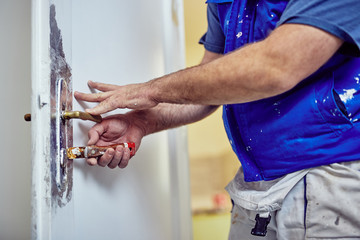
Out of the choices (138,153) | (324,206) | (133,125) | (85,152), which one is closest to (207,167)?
(138,153)

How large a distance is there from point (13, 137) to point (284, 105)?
22.1 inches

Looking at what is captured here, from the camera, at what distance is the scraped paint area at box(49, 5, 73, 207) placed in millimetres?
543

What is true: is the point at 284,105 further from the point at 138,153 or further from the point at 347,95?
the point at 138,153

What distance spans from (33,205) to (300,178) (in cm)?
54

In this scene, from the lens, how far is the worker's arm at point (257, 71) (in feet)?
1.96

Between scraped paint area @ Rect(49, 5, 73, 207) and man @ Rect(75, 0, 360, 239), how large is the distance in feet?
0.27

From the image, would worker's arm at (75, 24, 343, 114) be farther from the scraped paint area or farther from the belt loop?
the belt loop

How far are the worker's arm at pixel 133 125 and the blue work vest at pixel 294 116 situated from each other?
23 centimetres

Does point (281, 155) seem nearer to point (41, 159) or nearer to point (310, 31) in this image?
point (310, 31)

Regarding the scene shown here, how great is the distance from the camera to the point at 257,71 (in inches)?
24.2

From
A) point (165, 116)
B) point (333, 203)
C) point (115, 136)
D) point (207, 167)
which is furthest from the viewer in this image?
point (207, 167)

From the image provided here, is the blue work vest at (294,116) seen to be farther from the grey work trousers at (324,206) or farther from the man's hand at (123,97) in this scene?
the man's hand at (123,97)

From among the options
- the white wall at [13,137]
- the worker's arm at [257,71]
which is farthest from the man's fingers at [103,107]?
the white wall at [13,137]

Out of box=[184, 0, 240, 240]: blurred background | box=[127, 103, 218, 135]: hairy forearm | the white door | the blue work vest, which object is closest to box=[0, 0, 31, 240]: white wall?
the white door
